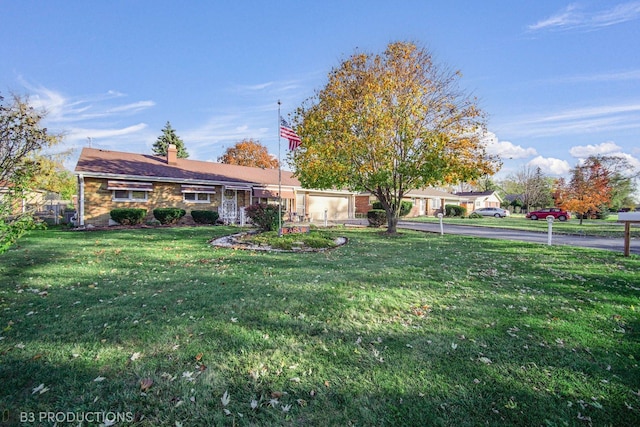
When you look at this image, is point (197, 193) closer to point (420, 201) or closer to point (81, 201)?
point (81, 201)

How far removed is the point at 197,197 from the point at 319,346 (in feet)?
Answer: 62.1

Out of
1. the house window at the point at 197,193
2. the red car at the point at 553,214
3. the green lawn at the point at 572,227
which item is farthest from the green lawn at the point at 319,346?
Result: the red car at the point at 553,214

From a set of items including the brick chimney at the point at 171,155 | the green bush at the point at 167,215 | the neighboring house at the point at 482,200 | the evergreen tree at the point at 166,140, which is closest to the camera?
the green bush at the point at 167,215

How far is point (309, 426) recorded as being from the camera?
94.0 inches

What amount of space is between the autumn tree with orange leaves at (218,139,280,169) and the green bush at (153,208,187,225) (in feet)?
83.5

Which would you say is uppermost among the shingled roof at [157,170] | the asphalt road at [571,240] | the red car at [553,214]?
the shingled roof at [157,170]

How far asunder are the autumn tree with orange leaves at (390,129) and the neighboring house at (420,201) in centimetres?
1939

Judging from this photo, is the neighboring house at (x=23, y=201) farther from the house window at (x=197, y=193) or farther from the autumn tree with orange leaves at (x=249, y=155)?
the autumn tree with orange leaves at (x=249, y=155)

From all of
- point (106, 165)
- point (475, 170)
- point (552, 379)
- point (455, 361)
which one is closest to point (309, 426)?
point (455, 361)

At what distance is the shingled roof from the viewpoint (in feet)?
58.0

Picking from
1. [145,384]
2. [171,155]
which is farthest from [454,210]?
[145,384]

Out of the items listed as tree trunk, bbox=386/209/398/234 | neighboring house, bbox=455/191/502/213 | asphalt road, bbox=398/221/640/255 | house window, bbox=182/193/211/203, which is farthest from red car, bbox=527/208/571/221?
house window, bbox=182/193/211/203

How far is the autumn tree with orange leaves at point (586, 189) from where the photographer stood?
26.1 m

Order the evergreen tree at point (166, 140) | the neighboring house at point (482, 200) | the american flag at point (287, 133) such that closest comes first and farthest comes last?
the american flag at point (287, 133) → the evergreen tree at point (166, 140) → the neighboring house at point (482, 200)
